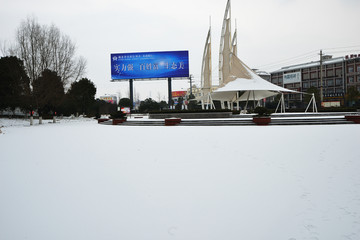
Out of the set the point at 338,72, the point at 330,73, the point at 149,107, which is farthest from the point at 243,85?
the point at 330,73

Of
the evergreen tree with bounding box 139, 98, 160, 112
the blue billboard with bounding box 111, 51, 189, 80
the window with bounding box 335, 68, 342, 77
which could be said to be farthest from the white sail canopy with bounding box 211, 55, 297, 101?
the window with bounding box 335, 68, 342, 77

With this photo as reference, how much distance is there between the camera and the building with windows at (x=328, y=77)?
178 feet

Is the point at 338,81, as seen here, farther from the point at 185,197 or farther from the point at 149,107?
the point at 185,197

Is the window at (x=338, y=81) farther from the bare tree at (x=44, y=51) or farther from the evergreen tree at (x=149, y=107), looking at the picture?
the bare tree at (x=44, y=51)

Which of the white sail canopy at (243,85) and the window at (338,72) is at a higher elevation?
the window at (338,72)

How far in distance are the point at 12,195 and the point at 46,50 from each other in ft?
94.8

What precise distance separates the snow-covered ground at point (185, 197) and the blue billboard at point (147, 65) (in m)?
32.3

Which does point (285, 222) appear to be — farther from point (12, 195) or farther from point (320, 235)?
point (12, 195)

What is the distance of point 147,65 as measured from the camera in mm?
38156

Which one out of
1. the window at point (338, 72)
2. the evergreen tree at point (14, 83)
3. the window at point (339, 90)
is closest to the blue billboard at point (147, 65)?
the evergreen tree at point (14, 83)

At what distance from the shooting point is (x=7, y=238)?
2.78 meters

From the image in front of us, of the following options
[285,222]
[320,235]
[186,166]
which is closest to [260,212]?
[285,222]

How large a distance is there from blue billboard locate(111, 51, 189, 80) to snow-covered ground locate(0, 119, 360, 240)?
3233cm

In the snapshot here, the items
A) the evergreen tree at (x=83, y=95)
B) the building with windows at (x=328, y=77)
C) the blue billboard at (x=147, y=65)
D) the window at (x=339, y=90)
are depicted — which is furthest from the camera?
the window at (x=339, y=90)
